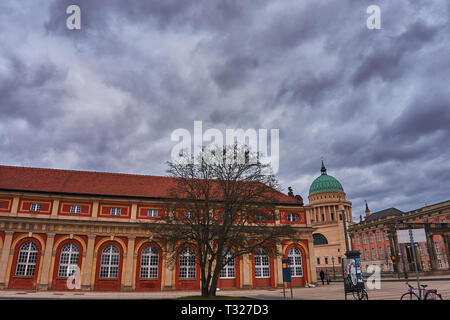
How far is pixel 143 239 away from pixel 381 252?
67370 millimetres

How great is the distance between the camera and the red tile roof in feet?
124

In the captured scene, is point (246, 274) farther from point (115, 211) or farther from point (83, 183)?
point (83, 183)

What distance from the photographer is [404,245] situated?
196ft

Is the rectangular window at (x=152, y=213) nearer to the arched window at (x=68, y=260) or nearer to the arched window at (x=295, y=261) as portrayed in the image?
the arched window at (x=68, y=260)

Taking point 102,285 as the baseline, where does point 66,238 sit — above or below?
above

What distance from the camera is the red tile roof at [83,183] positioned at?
1483 inches

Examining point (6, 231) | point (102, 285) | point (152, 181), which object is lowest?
point (102, 285)

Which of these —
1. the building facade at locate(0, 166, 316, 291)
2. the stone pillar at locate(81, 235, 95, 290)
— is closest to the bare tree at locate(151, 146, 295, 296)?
the building facade at locate(0, 166, 316, 291)

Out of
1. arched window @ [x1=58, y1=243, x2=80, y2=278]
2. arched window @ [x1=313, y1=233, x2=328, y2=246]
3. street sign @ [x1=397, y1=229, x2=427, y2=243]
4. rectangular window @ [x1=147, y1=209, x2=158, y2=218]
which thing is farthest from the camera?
arched window @ [x1=313, y1=233, x2=328, y2=246]

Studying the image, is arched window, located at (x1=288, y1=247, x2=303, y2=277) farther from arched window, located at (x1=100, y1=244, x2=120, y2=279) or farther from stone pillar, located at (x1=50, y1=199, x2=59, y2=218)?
stone pillar, located at (x1=50, y1=199, x2=59, y2=218)

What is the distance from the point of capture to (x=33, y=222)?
114 ft
